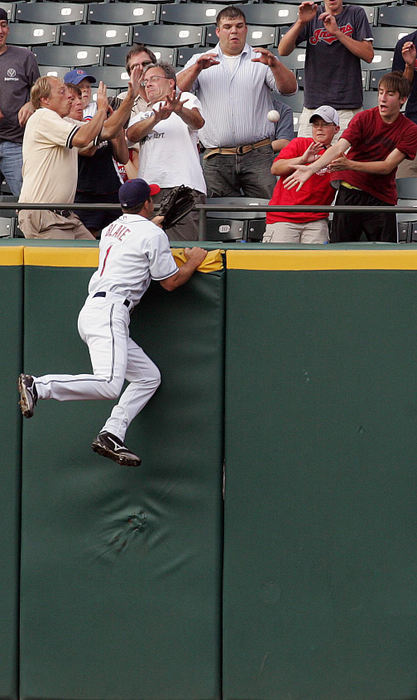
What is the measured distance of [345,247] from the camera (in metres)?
4.87

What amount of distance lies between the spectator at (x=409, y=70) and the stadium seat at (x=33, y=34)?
5310 mm

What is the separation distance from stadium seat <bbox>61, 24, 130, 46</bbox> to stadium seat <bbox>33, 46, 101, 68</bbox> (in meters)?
0.34

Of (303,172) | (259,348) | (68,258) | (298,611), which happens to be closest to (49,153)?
(68,258)

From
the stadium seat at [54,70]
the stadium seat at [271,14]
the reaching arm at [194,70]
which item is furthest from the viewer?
the stadium seat at [271,14]

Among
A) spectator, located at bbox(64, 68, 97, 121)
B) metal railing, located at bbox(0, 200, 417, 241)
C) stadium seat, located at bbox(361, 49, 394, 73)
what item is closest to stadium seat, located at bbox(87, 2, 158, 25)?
stadium seat, located at bbox(361, 49, 394, 73)

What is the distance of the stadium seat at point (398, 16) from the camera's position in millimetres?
11211

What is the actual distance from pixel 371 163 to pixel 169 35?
6.27 metres

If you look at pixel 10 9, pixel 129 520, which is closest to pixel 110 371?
pixel 129 520

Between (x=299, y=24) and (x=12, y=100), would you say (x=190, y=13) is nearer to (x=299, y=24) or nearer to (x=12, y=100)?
(x=12, y=100)

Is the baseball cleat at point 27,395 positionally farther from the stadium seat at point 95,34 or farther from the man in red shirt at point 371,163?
the stadium seat at point 95,34

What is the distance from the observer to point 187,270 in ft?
15.3

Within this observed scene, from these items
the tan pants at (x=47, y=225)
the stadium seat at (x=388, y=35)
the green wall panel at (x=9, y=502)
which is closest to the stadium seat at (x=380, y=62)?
the stadium seat at (x=388, y=35)

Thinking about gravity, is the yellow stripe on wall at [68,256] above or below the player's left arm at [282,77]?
below

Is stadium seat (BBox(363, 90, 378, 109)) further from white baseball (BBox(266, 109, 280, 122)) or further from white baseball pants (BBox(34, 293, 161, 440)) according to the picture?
white baseball pants (BBox(34, 293, 161, 440))
